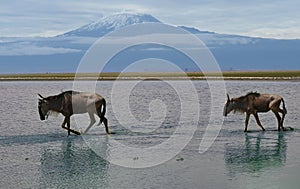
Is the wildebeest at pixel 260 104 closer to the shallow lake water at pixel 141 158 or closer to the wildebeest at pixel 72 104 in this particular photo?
the shallow lake water at pixel 141 158

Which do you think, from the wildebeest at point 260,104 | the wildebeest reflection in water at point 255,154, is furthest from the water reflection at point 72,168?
the wildebeest at point 260,104

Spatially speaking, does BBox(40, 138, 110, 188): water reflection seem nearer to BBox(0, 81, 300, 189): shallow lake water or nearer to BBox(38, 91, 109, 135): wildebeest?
Answer: BBox(0, 81, 300, 189): shallow lake water

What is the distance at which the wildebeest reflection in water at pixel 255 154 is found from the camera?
1317 centimetres

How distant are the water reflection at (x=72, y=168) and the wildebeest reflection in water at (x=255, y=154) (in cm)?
332

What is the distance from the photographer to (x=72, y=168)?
13406mm

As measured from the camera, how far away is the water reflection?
11.8 meters

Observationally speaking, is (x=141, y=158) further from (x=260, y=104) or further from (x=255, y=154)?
(x=260, y=104)

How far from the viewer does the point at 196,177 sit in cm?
1215

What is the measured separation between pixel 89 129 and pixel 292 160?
9.28 m

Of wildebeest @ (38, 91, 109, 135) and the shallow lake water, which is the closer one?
the shallow lake water

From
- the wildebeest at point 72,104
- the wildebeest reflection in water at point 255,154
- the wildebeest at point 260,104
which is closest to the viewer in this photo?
the wildebeest reflection in water at point 255,154

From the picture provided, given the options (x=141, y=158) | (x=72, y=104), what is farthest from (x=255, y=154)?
(x=72, y=104)

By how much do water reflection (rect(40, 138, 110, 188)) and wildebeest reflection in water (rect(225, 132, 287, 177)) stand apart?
131 inches

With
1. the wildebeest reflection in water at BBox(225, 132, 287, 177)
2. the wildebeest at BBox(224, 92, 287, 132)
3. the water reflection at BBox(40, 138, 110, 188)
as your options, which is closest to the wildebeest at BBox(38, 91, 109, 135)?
the water reflection at BBox(40, 138, 110, 188)
